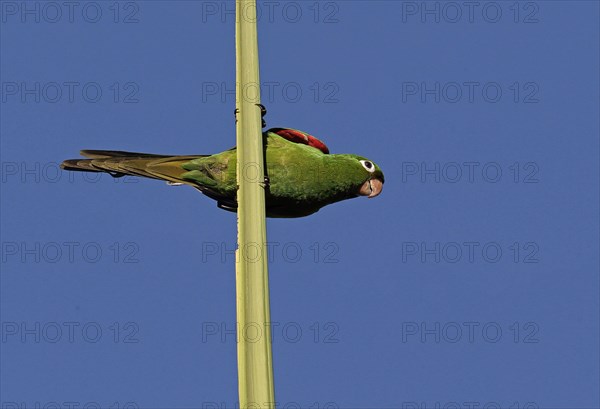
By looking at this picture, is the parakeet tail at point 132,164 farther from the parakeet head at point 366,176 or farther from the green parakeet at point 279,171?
the parakeet head at point 366,176

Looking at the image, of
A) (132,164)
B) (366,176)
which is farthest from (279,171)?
(132,164)

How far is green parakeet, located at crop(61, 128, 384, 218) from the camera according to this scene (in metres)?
8.17

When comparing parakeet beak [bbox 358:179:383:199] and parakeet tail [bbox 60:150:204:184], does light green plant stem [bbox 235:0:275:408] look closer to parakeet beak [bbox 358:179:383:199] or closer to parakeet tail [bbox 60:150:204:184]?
parakeet tail [bbox 60:150:204:184]

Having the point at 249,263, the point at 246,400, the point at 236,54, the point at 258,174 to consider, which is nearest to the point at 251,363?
the point at 246,400

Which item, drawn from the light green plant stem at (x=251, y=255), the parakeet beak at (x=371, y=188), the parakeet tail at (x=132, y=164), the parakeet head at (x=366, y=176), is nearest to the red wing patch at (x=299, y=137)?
the parakeet head at (x=366, y=176)

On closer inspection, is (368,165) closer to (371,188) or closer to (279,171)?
(371,188)

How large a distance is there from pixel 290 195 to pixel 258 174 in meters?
2.34

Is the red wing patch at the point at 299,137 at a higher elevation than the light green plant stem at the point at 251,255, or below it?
higher

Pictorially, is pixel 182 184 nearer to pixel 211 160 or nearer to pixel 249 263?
pixel 211 160

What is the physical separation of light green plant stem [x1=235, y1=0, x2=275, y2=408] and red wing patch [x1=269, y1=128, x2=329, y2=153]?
230 centimetres

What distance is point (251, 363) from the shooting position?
5.11m

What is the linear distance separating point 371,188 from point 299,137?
816 millimetres

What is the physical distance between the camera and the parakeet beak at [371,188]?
899 centimetres

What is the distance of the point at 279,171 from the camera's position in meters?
8.12
